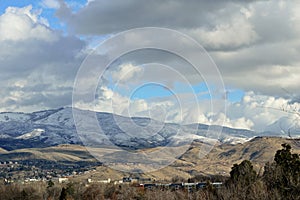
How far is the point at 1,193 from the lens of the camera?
14000 centimetres

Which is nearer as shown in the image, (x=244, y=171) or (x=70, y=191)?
(x=244, y=171)

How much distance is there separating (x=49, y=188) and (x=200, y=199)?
90.8 m

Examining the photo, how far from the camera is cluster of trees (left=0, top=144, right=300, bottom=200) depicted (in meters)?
34.9

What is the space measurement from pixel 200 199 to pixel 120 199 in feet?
190

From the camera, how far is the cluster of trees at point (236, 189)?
3492cm

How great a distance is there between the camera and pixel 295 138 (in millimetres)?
15508

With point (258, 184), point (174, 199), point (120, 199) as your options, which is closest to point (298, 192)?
point (258, 184)

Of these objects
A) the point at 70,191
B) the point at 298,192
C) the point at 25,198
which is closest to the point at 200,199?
the point at 298,192

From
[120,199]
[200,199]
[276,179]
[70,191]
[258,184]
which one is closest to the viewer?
[276,179]

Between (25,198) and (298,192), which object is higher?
(298,192)

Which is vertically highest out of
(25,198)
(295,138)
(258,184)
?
(295,138)

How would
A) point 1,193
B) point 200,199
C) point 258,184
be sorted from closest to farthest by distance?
point 258,184
point 200,199
point 1,193

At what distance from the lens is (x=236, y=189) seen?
55.2m

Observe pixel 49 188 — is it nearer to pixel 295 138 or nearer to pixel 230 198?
pixel 230 198
